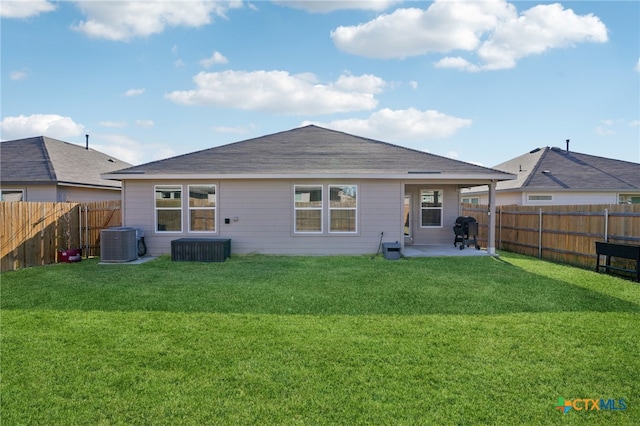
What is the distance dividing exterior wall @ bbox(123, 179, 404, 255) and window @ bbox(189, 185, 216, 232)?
0.49ft

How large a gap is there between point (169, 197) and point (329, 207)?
4.92 meters

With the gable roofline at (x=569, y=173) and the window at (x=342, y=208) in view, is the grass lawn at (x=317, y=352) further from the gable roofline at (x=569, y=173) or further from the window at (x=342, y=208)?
the gable roofline at (x=569, y=173)

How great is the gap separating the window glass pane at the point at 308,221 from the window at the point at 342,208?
40cm

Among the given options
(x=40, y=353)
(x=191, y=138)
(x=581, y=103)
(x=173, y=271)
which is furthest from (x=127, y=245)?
(x=581, y=103)

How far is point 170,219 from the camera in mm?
11164

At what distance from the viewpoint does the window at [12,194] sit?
547 inches

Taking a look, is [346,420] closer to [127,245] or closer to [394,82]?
[127,245]

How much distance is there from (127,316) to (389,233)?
7702mm

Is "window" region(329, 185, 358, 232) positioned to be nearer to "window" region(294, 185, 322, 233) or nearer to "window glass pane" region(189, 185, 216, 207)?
"window" region(294, 185, 322, 233)

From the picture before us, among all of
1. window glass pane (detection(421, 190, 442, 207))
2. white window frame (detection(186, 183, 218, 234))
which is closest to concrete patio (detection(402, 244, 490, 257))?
window glass pane (detection(421, 190, 442, 207))

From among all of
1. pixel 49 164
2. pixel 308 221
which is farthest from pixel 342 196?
pixel 49 164

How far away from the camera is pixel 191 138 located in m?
17.2

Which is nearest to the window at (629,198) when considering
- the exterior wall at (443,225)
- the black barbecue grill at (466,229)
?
the exterior wall at (443,225)

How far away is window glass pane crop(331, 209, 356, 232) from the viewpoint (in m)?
11.1
